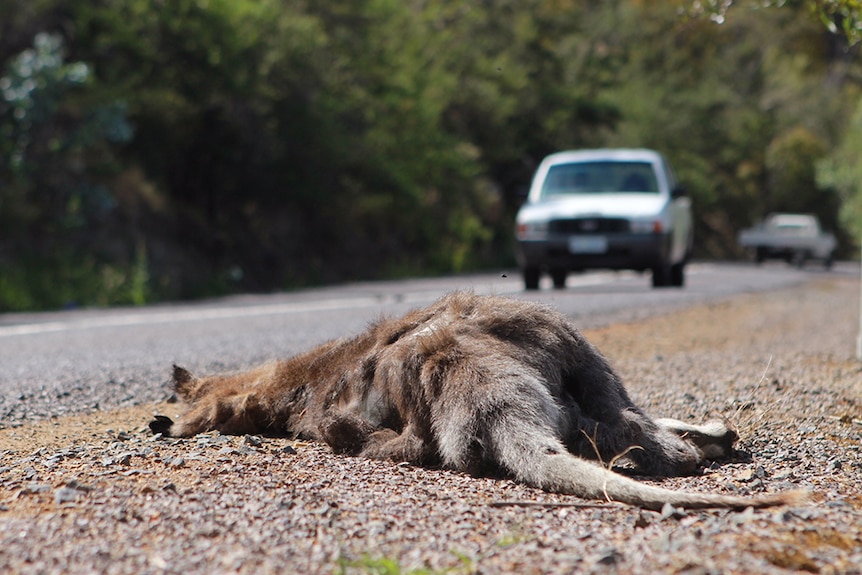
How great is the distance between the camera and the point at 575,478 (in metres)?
3.50

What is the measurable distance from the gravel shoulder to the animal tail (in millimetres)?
50

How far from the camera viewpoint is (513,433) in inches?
147

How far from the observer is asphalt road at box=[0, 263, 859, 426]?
6.63 meters

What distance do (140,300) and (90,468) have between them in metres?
12.2

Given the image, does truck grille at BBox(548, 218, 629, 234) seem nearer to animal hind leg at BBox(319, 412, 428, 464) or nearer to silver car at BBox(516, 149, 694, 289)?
silver car at BBox(516, 149, 694, 289)

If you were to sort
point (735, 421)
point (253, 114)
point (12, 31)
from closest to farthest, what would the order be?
1. point (735, 421)
2. point (12, 31)
3. point (253, 114)

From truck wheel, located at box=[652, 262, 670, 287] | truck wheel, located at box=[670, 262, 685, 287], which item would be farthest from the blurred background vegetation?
truck wheel, located at box=[670, 262, 685, 287]

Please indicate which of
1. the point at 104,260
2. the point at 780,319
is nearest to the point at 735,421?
the point at 780,319

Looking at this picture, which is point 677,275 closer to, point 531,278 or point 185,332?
point 531,278

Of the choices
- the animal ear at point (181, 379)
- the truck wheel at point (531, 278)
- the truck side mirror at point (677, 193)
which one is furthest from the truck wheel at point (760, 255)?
the animal ear at point (181, 379)

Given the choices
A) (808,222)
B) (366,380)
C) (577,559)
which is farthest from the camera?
(808,222)

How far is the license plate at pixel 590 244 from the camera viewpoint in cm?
1580

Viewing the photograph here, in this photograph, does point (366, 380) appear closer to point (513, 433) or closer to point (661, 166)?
point (513, 433)

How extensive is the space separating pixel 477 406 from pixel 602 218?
12.4 metres
